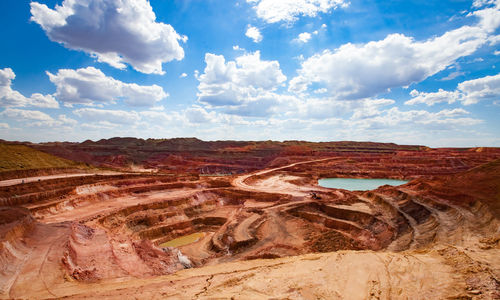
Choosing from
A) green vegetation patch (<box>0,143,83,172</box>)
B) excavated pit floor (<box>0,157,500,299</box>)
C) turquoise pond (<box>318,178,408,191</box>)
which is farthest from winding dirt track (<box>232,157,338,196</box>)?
green vegetation patch (<box>0,143,83,172</box>)

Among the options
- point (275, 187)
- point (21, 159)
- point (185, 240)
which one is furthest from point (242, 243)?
point (21, 159)

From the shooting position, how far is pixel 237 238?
83.7 feet

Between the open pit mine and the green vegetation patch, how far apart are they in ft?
1.04

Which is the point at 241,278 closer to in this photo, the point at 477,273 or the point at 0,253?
the point at 477,273

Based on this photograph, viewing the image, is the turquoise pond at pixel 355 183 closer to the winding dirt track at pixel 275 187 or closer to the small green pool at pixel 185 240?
the winding dirt track at pixel 275 187

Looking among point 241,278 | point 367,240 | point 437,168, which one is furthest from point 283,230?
point 437,168

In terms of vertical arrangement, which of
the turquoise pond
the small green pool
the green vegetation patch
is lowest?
the small green pool

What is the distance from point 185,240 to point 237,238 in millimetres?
8554

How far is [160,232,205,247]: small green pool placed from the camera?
28875 mm

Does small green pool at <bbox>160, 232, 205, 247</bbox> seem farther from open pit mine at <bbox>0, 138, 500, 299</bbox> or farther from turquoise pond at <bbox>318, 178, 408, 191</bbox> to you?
turquoise pond at <bbox>318, 178, 408, 191</bbox>

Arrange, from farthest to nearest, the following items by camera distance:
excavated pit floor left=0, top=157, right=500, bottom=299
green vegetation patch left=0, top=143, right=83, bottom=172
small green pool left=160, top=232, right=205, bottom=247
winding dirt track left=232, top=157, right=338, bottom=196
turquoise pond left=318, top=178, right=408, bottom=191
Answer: turquoise pond left=318, top=178, right=408, bottom=191 → winding dirt track left=232, top=157, right=338, bottom=196 → green vegetation patch left=0, top=143, right=83, bottom=172 → small green pool left=160, top=232, right=205, bottom=247 → excavated pit floor left=0, top=157, right=500, bottom=299

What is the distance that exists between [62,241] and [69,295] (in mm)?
8879

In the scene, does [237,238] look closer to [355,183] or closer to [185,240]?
[185,240]

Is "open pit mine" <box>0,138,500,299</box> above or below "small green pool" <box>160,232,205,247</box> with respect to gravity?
above
